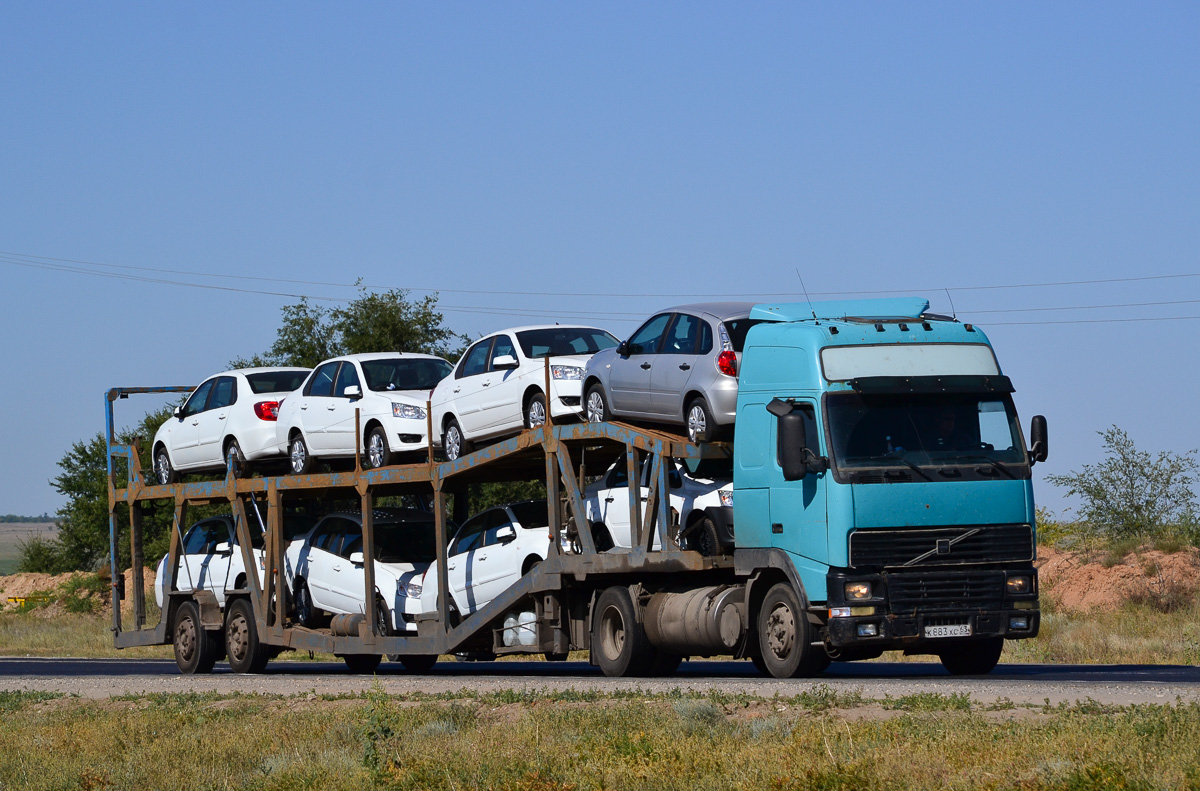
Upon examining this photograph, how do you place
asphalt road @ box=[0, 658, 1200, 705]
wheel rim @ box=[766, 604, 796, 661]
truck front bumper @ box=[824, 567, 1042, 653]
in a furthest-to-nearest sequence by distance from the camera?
wheel rim @ box=[766, 604, 796, 661], truck front bumper @ box=[824, 567, 1042, 653], asphalt road @ box=[0, 658, 1200, 705]

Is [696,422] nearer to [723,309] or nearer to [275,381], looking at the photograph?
[723,309]

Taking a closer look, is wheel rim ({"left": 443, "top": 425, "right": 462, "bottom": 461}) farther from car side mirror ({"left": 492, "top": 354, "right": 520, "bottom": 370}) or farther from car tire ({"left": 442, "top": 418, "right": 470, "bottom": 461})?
car side mirror ({"left": 492, "top": 354, "right": 520, "bottom": 370})

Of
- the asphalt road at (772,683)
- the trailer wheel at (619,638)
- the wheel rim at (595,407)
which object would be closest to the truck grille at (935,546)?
the asphalt road at (772,683)

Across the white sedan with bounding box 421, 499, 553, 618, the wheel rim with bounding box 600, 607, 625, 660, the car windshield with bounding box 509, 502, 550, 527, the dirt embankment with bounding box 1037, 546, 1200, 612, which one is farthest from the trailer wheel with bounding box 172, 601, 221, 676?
the dirt embankment with bounding box 1037, 546, 1200, 612

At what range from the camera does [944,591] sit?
1334cm

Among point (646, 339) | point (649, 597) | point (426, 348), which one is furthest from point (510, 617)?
point (426, 348)

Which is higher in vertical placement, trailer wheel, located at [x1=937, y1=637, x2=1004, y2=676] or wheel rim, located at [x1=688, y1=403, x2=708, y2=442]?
wheel rim, located at [x1=688, y1=403, x2=708, y2=442]

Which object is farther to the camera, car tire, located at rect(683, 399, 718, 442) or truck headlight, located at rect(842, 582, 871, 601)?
car tire, located at rect(683, 399, 718, 442)

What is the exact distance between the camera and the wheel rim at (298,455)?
68.6 feet

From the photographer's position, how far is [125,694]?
51.2 feet

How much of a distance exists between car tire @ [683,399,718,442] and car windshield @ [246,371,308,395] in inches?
332

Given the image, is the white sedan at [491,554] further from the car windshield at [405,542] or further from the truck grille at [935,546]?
the truck grille at [935,546]

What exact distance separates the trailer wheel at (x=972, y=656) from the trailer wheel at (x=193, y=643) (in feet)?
37.2

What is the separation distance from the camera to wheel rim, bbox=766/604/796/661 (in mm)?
13991
